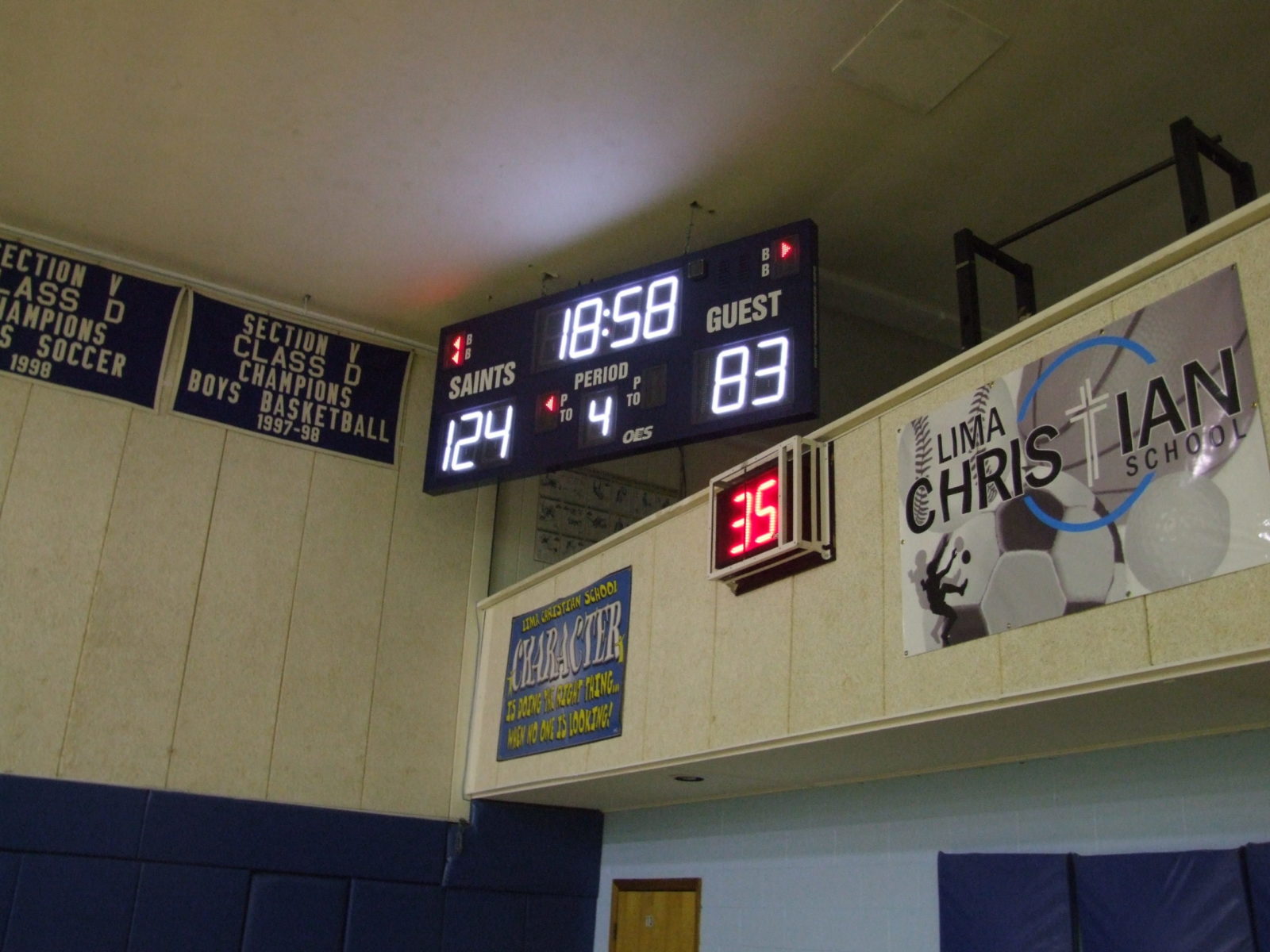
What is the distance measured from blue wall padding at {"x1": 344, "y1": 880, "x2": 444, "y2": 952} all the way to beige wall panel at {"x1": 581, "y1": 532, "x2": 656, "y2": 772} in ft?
4.77

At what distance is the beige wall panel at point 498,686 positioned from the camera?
5.86 m

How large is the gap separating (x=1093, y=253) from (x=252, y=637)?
5071mm

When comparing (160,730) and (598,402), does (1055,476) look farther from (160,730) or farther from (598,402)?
(160,730)

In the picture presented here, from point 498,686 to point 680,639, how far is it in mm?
1849

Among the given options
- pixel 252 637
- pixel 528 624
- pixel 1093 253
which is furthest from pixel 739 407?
pixel 252 637

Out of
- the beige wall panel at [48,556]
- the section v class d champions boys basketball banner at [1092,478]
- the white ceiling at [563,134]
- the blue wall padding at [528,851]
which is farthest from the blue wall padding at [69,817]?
the section v class d champions boys basketball banner at [1092,478]

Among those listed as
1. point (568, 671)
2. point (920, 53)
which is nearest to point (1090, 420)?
point (920, 53)

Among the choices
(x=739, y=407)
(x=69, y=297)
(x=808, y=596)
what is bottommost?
(x=808, y=596)

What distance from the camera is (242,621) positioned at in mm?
5914

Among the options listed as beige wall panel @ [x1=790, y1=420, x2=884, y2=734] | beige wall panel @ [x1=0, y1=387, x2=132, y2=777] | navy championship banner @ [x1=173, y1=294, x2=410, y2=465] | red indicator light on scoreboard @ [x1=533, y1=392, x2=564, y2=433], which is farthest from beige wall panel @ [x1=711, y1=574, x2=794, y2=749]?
beige wall panel @ [x1=0, y1=387, x2=132, y2=777]

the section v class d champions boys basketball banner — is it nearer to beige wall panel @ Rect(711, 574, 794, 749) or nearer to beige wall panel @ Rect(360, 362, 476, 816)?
beige wall panel @ Rect(711, 574, 794, 749)

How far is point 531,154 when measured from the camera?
5234 mm

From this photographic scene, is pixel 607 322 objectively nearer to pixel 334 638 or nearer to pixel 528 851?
pixel 334 638

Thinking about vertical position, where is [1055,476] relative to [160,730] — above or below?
above
